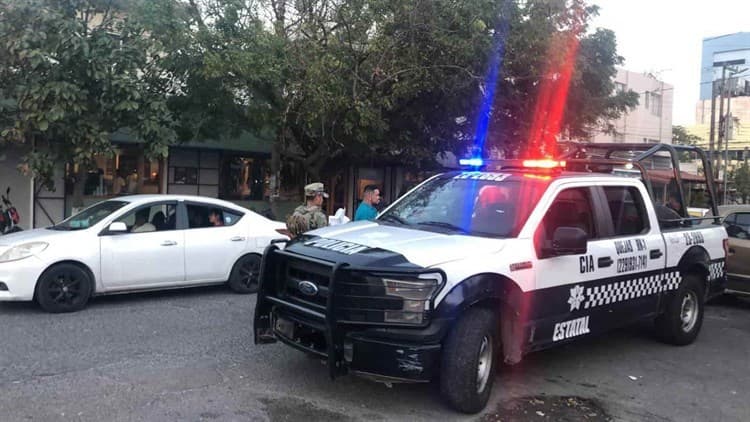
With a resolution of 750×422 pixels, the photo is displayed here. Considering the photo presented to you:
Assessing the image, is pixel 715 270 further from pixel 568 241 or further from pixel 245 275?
pixel 245 275

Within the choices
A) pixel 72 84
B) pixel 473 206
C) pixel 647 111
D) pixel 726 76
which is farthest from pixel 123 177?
pixel 726 76

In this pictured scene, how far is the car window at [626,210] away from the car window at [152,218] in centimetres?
545

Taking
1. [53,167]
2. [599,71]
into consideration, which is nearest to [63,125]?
[53,167]

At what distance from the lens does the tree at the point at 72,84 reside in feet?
30.1

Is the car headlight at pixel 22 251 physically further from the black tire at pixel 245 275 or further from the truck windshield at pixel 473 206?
the truck windshield at pixel 473 206

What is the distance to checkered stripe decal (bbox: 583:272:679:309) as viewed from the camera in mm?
5348

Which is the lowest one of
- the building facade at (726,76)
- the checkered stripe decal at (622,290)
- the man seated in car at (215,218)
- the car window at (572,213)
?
the checkered stripe decal at (622,290)

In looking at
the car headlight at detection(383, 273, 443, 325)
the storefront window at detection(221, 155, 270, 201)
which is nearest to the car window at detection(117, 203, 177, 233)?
the car headlight at detection(383, 273, 443, 325)

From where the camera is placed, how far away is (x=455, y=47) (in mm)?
11398

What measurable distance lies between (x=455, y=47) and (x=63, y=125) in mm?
6805

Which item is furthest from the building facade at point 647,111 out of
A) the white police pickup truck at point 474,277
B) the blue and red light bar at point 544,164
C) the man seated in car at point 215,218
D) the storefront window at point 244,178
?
the blue and red light bar at point 544,164

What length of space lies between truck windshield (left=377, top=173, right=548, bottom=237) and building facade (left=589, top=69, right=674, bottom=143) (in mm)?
30903

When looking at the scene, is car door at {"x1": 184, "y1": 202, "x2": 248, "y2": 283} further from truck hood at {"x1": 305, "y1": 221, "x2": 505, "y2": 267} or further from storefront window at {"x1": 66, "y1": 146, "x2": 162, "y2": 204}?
storefront window at {"x1": 66, "y1": 146, "x2": 162, "y2": 204}

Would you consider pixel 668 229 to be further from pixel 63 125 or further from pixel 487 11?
pixel 63 125
